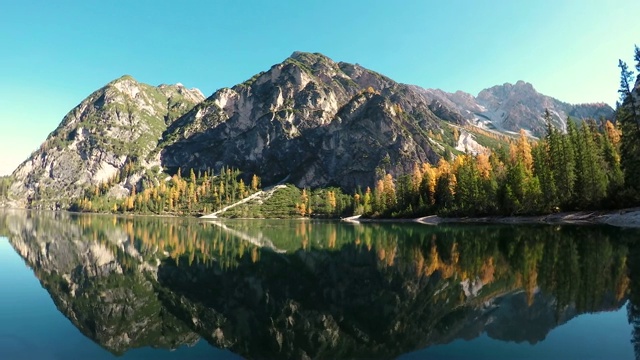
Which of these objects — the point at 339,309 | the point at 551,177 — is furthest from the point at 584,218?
the point at 339,309

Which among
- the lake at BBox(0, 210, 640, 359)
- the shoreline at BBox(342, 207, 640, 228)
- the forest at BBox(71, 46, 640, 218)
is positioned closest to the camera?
the lake at BBox(0, 210, 640, 359)

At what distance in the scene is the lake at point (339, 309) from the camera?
516 inches

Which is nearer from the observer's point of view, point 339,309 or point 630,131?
point 339,309

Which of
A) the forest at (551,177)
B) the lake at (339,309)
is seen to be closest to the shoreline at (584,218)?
the forest at (551,177)

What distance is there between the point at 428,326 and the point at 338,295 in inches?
270

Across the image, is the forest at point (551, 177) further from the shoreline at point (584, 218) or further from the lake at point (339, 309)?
the lake at point (339, 309)

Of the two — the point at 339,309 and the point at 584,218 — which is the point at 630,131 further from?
the point at 339,309

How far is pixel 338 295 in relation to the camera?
21047 millimetres

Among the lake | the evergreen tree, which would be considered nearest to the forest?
the evergreen tree

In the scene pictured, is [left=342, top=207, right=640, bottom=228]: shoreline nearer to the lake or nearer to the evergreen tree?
the evergreen tree

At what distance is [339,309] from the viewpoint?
18141 mm

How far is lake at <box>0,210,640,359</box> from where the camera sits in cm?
1311

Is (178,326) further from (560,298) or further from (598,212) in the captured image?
(598,212)

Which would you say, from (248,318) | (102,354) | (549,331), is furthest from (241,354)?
(549,331)
